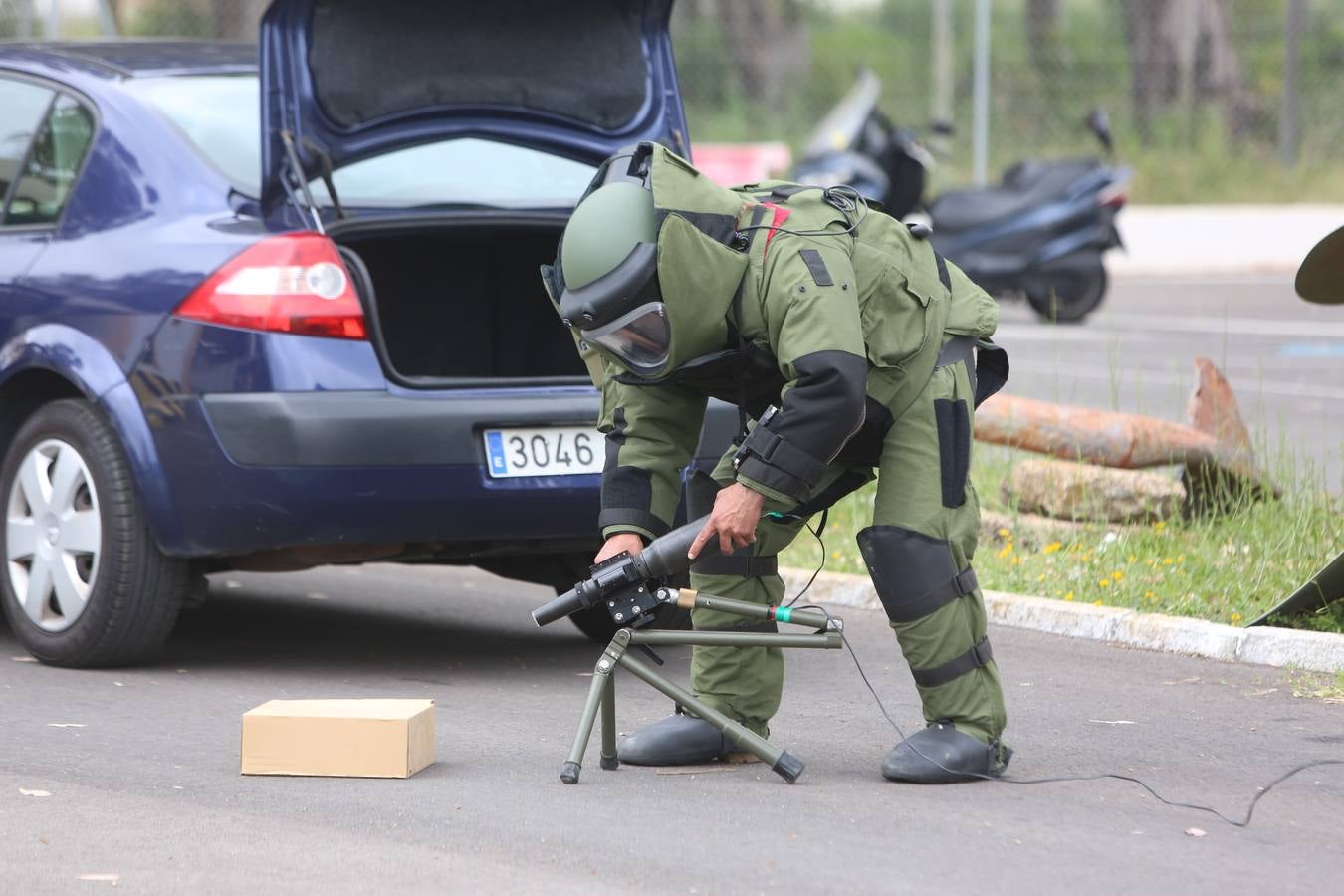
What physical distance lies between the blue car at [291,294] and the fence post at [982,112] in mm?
11369

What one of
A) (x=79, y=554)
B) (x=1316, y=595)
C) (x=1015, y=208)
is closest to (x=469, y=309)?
(x=79, y=554)

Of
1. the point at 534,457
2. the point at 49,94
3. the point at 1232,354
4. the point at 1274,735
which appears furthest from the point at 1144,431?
the point at 1232,354

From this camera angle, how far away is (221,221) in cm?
530

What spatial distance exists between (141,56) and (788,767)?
3035mm

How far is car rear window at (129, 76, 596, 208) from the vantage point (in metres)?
5.61

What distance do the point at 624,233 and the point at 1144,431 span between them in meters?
3.21

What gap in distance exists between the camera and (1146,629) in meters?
5.99

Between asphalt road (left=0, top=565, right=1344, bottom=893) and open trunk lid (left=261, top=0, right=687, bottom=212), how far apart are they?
1359mm

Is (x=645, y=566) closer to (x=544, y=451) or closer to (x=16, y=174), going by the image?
(x=544, y=451)

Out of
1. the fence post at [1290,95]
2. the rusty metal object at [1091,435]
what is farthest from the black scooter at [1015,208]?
the rusty metal object at [1091,435]

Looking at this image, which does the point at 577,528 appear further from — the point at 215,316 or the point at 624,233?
the point at 624,233

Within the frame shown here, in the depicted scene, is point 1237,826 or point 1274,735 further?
point 1274,735

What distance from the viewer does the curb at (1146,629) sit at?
5.59 meters

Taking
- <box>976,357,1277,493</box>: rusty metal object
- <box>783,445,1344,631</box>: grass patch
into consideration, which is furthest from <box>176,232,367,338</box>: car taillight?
<box>976,357,1277,493</box>: rusty metal object
